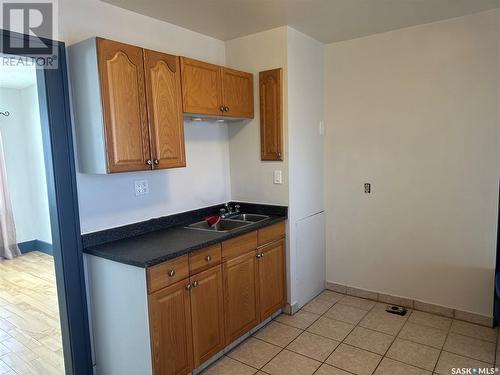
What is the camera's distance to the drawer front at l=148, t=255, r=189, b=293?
6.20ft

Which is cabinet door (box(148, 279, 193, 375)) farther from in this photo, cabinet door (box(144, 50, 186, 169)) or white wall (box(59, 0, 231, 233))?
cabinet door (box(144, 50, 186, 169))

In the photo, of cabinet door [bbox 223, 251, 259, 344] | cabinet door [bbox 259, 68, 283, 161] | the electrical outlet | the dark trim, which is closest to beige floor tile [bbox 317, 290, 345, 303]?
cabinet door [bbox 223, 251, 259, 344]

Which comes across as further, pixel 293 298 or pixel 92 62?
pixel 293 298

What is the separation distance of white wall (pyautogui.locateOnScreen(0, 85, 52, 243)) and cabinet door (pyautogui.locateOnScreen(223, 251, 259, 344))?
3540 millimetres

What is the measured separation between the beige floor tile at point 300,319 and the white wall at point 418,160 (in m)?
0.63

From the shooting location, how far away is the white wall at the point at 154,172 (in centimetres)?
218

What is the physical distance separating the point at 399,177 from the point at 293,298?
141cm

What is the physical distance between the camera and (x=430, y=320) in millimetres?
2896

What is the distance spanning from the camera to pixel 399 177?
3.07 m

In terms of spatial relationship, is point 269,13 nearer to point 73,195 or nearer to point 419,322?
point 73,195

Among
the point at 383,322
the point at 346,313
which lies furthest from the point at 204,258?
the point at 383,322

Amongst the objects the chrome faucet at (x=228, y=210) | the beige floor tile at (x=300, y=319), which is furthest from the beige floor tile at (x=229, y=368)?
the chrome faucet at (x=228, y=210)

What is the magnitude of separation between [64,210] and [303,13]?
209 centimetres

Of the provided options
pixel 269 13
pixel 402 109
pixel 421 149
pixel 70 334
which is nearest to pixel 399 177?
pixel 421 149
